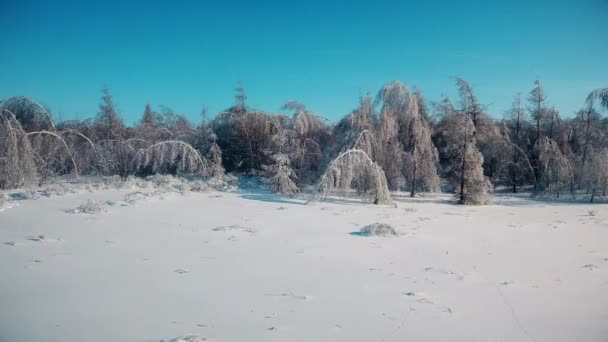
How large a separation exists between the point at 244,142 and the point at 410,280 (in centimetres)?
1520

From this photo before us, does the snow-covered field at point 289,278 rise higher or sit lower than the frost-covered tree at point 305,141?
lower

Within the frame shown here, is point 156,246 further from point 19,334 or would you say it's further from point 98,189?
point 98,189

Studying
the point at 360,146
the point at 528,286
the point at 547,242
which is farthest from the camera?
the point at 360,146

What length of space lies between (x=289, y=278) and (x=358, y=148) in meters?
9.84

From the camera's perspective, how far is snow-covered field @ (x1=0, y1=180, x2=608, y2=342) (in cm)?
360

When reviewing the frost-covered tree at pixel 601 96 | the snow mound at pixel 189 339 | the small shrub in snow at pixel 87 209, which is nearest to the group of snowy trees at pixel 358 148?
the frost-covered tree at pixel 601 96

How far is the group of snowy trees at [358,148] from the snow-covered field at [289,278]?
15.0 ft

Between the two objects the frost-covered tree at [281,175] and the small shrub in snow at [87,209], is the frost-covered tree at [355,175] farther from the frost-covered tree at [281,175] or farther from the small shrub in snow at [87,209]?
the small shrub in snow at [87,209]

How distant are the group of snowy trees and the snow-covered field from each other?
15.0 ft

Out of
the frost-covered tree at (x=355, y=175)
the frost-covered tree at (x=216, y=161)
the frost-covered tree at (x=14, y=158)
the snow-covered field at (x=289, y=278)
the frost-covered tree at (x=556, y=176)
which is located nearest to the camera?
the snow-covered field at (x=289, y=278)

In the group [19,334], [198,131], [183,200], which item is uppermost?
[198,131]

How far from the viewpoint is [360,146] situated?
46.8ft

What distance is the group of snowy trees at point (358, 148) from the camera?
13680mm

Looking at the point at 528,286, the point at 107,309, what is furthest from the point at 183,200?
the point at 528,286
